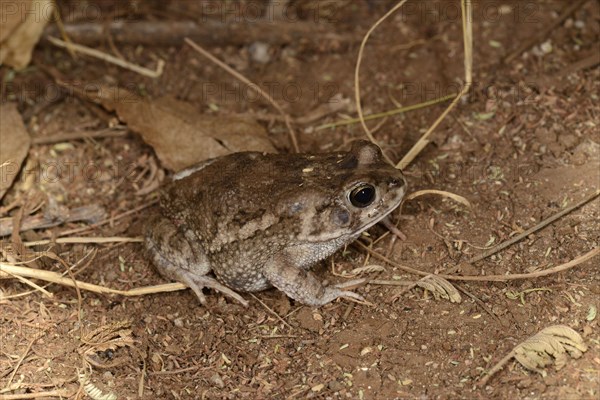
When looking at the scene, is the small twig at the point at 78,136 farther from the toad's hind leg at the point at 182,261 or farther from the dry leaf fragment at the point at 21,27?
the toad's hind leg at the point at 182,261

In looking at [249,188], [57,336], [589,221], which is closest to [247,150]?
[249,188]

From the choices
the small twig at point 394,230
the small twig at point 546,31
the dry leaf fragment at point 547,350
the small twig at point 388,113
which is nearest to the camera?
the dry leaf fragment at point 547,350

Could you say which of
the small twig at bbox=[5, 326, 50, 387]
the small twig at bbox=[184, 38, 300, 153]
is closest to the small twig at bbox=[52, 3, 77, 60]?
the small twig at bbox=[184, 38, 300, 153]

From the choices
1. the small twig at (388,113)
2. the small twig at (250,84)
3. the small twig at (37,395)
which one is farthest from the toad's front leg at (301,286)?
the small twig at (388,113)

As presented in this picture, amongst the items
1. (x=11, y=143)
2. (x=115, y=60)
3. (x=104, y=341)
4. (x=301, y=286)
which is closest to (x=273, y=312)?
(x=301, y=286)

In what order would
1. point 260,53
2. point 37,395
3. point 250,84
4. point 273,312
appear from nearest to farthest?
point 37,395, point 273,312, point 250,84, point 260,53

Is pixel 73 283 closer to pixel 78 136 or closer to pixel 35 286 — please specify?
pixel 35 286

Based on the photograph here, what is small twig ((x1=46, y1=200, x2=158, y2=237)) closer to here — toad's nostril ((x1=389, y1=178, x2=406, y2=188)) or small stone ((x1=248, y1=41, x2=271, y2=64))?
small stone ((x1=248, y1=41, x2=271, y2=64))

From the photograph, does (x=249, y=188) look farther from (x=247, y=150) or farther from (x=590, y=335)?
(x=590, y=335)
